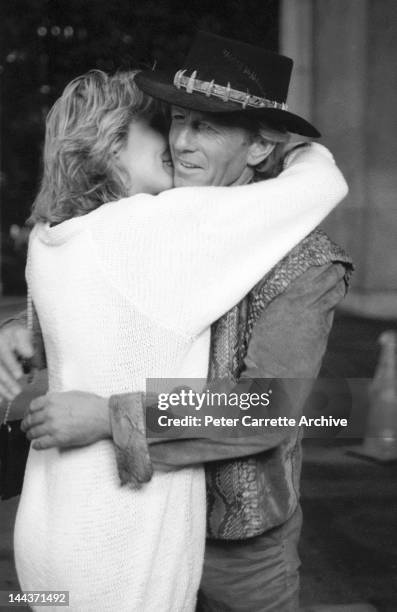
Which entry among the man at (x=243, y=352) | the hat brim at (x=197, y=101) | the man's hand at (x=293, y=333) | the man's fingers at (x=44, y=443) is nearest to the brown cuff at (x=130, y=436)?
the man at (x=243, y=352)

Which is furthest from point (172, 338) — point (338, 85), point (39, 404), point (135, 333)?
point (338, 85)

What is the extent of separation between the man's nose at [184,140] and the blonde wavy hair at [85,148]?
0.12 metres

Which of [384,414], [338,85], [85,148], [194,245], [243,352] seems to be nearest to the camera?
[194,245]

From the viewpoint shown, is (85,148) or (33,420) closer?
(33,420)

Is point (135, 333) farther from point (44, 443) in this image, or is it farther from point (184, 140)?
point (184, 140)

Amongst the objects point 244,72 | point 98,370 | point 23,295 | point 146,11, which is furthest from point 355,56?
point 98,370

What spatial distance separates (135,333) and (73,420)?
0.20m

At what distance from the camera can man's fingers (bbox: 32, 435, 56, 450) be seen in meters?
1.77

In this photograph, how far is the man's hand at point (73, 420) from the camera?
1754 mm

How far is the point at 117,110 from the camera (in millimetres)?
2033

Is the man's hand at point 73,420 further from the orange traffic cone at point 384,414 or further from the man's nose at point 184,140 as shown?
the orange traffic cone at point 384,414

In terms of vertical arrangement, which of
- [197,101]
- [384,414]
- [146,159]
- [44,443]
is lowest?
[384,414]

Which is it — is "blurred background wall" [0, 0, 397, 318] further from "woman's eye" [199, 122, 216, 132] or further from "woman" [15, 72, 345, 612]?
"woman" [15, 72, 345, 612]

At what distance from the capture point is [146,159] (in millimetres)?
2076
